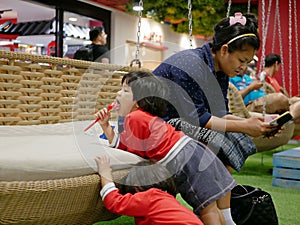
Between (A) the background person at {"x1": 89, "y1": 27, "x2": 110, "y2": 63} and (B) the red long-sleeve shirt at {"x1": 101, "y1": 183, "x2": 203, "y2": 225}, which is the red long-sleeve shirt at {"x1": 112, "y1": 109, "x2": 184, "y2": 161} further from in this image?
(A) the background person at {"x1": 89, "y1": 27, "x2": 110, "y2": 63}

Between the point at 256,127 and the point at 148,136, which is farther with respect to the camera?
the point at 256,127

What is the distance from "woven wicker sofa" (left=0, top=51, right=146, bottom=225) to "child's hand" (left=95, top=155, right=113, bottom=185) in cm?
2

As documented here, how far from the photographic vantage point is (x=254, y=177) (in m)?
3.13

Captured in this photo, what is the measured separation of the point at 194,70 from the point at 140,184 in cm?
55

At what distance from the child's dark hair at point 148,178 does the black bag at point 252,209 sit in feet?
1.49

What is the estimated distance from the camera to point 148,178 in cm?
130

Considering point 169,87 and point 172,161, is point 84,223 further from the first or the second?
point 169,87

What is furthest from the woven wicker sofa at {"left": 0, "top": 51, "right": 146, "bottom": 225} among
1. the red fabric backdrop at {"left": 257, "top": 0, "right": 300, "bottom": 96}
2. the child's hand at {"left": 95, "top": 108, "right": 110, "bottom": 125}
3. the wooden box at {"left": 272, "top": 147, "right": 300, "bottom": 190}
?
the red fabric backdrop at {"left": 257, "top": 0, "right": 300, "bottom": 96}

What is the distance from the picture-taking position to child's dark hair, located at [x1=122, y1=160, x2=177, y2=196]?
1.29m

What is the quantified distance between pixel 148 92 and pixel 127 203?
432 millimetres

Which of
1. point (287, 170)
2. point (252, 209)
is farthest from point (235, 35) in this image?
point (287, 170)

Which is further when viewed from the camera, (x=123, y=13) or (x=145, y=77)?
(x=123, y=13)

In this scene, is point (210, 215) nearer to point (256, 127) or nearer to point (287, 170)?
point (256, 127)

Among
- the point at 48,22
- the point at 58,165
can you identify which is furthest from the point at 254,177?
the point at 48,22
